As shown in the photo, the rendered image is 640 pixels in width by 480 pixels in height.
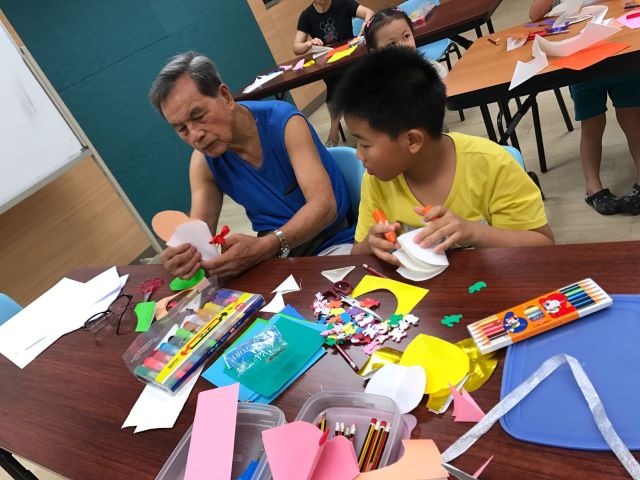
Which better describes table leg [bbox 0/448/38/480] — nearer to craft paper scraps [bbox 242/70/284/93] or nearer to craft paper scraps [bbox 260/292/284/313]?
craft paper scraps [bbox 260/292/284/313]

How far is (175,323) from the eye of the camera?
1133mm

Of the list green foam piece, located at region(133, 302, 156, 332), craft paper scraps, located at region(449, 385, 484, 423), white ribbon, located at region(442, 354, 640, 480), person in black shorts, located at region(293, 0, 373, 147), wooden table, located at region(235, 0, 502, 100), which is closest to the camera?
white ribbon, located at region(442, 354, 640, 480)

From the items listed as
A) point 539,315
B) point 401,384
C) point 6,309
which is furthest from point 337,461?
point 6,309

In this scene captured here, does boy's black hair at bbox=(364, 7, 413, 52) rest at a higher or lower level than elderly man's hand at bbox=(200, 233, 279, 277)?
higher

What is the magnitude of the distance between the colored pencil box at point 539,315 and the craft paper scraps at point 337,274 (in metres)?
0.36

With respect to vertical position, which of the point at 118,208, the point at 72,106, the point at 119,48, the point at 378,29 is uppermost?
the point at 119,48

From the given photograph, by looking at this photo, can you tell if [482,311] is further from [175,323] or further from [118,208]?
[118,208]

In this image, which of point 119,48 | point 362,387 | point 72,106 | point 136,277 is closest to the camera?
point 362,387

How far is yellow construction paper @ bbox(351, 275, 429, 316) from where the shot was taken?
2.83 ft

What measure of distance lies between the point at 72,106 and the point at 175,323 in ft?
9.52

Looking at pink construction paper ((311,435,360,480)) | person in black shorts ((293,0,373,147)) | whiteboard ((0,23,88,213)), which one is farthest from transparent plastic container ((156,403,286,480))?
person in black shorts ((293,0,373,147))

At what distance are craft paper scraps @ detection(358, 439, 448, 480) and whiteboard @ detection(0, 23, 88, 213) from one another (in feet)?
9.82

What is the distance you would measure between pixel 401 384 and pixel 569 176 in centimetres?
224

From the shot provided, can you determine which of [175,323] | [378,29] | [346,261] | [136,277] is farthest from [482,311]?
[378,29]
